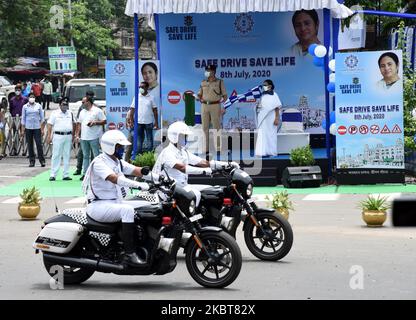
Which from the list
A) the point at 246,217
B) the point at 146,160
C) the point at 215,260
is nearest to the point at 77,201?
the point at 146,160

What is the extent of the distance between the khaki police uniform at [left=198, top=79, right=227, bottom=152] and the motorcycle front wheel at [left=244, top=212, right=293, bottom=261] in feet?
39.5

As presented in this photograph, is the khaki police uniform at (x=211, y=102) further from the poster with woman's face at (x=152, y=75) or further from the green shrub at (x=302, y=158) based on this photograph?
the green shrub at (x=302, y=158)

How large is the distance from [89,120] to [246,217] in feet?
39.1

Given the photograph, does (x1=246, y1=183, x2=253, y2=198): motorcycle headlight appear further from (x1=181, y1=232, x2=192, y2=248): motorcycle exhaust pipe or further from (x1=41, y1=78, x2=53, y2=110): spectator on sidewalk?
(x1=41, y1=78, x2=53, y2=110): spectator on sidewalk

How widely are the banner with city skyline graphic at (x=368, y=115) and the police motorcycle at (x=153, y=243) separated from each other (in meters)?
11.0

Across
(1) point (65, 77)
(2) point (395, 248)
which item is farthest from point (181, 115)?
(1) point (65, 77)

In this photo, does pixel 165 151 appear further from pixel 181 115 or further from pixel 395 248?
pixel 181 115

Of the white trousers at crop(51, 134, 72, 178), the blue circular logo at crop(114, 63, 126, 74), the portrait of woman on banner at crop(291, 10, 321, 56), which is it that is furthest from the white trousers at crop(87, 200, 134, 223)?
the blue circular logo at crop(114, 63, 126, 74)

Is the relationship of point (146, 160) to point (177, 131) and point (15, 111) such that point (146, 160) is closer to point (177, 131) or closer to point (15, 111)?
point (177, 131)

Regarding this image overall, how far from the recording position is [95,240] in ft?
34.2

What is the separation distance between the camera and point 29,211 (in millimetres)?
17016

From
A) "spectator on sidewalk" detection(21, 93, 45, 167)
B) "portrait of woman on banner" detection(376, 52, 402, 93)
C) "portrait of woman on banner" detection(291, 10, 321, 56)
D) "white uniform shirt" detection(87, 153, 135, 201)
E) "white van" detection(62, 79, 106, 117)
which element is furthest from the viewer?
"white van" detection(62, 79, 106, 117)

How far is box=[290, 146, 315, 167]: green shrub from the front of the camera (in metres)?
21.4
